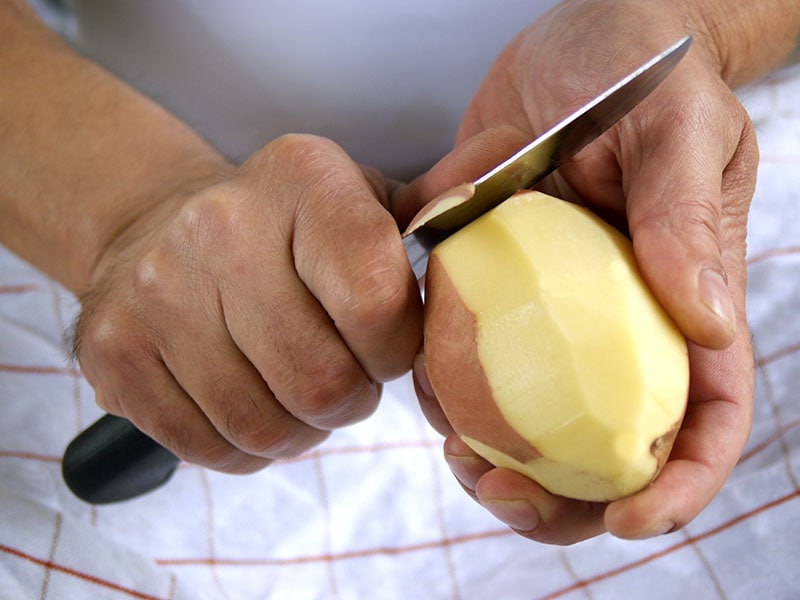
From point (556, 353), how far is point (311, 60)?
851mm

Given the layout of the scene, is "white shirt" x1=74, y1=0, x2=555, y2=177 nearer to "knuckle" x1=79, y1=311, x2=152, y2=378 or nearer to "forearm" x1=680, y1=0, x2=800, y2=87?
"forearm" x1=680, y1=0, x2=800, y2=87

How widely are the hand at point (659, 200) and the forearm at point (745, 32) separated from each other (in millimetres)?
53

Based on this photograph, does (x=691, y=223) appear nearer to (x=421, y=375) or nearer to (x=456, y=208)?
(x=456, y=208)

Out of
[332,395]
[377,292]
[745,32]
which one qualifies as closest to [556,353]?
[377,292]

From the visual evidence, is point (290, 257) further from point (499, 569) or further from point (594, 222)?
point (499, 569)

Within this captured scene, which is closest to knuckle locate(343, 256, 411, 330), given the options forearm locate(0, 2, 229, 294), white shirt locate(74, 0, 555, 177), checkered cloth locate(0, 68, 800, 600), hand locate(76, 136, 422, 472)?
hand locate(76, 136, 422, 472)

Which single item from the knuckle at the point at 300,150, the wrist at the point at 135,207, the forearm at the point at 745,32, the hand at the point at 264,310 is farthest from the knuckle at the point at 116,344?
the forearm at the point at 745,32

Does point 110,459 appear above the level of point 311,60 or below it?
below

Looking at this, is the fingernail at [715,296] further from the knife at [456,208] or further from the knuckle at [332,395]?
the knuckle at [332,395]

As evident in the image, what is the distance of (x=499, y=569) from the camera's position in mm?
1147

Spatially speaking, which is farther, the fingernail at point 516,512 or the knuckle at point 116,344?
the knuckle at point 116,344

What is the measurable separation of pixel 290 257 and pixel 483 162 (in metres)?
0.24

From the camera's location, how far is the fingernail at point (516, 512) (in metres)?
0.71

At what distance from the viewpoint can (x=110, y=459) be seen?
1.00 meters
